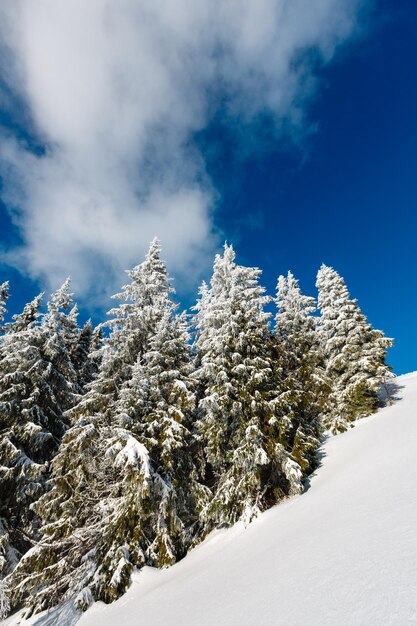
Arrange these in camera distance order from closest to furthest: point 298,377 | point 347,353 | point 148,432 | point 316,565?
point 316,565
point 148,432
point 298,377
point 347,353

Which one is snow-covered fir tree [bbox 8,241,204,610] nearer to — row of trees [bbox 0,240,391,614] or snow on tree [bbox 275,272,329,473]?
row of trees [bbox 0,240,391,614]

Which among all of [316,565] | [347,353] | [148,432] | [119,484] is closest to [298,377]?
[347,353]

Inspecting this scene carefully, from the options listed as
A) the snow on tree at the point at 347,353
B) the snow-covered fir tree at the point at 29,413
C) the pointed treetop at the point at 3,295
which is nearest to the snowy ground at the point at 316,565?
the snow-covered fir tree at the point at 29,413

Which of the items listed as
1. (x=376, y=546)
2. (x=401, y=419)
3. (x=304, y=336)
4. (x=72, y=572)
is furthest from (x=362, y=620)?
(x=304, y=336)

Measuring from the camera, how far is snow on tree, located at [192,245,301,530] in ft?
43.4

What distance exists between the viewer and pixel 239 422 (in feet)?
49.1

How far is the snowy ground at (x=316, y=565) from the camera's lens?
178 inches

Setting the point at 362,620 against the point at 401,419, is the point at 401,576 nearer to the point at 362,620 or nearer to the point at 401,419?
the point at 362,620

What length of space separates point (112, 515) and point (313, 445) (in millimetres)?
8675

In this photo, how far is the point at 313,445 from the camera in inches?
579

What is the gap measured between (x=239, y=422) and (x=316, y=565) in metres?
8.98

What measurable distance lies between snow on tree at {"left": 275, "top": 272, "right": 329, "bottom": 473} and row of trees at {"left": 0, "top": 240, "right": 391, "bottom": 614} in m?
0.09

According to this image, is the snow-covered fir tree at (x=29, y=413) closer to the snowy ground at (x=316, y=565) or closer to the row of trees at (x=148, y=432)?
the row of trees at (x=148, y=432)

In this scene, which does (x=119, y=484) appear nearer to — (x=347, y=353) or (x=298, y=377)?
(x=298, y=377)
